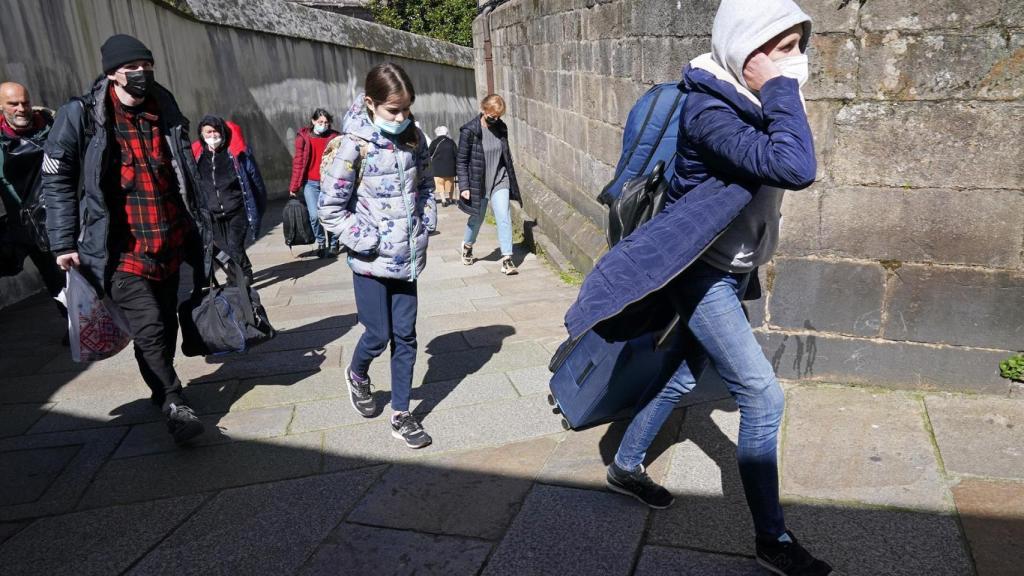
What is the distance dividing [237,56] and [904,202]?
12971 millimetres

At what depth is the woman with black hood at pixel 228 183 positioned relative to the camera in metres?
6.82

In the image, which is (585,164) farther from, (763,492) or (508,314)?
(763,492)

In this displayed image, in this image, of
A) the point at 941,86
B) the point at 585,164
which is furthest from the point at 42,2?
the point at 941,86

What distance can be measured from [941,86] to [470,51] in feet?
71.8

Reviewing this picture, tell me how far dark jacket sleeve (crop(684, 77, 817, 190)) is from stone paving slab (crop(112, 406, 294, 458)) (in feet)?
8.53

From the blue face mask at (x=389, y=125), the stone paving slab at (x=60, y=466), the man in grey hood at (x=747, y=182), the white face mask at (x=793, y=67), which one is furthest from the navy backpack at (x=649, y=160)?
the stone paving slab at (x=60, y=466)

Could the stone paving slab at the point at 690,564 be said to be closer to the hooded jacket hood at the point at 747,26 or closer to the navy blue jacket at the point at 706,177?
the navy blue jacket at the point at 706,177

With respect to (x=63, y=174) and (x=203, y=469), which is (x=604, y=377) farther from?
(x=63, y=174)

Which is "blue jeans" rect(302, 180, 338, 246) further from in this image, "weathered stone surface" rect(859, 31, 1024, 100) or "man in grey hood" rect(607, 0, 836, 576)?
"man in grey hood" rect(607, 0, 836, 576)

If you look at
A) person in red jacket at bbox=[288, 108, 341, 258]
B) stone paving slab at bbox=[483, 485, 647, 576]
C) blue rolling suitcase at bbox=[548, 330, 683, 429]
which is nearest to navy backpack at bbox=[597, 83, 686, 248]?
blue rolling suitcase at bbox=[548, 330, 683, 429]

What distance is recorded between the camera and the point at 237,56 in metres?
14.1

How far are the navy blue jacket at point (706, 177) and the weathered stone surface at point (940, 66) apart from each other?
63.0 inches

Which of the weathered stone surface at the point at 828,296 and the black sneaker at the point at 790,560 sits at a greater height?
the weathered stone surface at the point at 828,296

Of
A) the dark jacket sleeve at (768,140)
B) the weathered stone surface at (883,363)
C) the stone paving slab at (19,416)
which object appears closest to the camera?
the dark jacket sleeve at (768,140)
